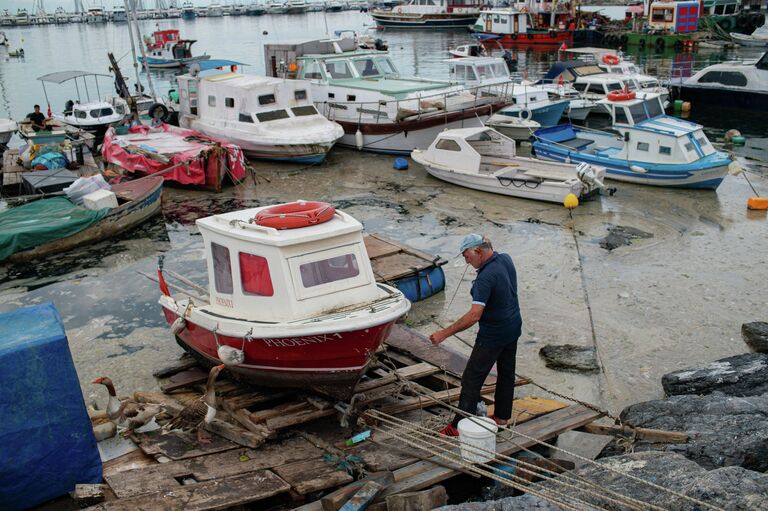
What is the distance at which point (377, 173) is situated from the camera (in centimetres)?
2030

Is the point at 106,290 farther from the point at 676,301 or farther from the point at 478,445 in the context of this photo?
the point at 676,301

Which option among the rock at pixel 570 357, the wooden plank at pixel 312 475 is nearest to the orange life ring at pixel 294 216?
the wooden plank at pixel 312 475

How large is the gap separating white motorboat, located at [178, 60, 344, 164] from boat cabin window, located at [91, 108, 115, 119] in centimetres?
466

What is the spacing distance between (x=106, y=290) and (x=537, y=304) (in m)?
7.51

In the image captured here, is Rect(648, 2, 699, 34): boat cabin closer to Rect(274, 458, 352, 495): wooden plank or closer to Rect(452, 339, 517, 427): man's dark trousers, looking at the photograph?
Rect(452, 339, 517, 427): man's dark trousers

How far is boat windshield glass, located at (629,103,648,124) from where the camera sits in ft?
59.4

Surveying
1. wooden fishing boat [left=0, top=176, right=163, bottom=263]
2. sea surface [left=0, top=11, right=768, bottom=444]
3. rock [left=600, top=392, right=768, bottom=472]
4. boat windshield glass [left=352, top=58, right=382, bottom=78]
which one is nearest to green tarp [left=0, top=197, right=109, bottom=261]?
wooden fishing boat [left=0, top=176, right=163, bottom=263]

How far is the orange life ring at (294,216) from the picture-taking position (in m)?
7.25

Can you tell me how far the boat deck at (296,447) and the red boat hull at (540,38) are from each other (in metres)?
49.4

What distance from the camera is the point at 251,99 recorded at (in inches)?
819

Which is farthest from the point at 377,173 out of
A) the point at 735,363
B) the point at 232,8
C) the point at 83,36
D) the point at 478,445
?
the point at 232,8

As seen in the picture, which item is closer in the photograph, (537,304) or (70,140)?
(537,304)

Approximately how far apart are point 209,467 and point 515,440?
275 cm

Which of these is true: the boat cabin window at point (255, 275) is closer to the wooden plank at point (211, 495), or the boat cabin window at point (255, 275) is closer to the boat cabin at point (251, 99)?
the wooden plank at point (211, 495)
